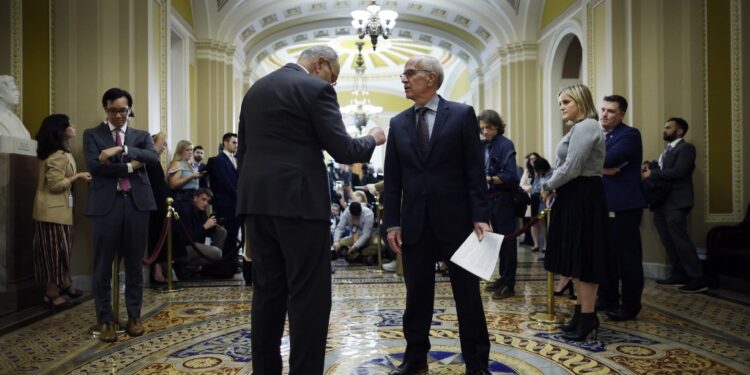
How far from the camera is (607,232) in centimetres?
331

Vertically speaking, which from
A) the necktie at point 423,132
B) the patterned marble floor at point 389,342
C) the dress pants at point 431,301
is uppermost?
the necktie at point 423,132

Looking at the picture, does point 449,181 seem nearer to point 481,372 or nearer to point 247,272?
point 481,372

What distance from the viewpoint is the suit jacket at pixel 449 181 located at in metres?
2.70

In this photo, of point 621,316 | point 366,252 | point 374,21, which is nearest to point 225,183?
point 366,252

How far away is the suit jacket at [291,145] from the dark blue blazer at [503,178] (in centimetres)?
279

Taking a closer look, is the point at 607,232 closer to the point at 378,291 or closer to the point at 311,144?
the point at 311,144

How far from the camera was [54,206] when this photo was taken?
4699 mm

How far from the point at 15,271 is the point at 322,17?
952cm

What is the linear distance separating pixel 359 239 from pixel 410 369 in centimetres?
472

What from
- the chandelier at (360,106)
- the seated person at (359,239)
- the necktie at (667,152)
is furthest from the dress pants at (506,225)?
the chandelier at (360,106)

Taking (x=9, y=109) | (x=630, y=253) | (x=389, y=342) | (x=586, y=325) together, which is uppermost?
(x=9, y=109)

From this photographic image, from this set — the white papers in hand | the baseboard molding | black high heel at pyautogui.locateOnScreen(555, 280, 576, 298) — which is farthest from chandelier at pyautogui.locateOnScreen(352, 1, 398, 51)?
the white papers in hand

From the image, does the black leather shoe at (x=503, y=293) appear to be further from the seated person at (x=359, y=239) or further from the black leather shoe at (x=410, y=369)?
the seated person at (x=359, y=239)

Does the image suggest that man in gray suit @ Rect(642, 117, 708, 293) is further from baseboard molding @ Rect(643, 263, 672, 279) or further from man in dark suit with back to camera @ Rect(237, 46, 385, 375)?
man in dark suit with back to camera @ Rect(237, 46, 385, 375)
